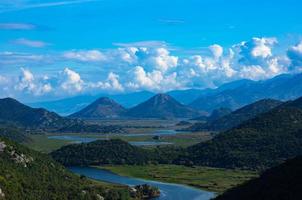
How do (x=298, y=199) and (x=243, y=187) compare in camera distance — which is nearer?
(x=298, y=199)

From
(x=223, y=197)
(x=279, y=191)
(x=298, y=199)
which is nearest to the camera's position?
(x=298, y=199)

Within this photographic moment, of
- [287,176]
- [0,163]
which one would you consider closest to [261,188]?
[287,176]

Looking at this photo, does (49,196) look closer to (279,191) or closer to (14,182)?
(14,182)

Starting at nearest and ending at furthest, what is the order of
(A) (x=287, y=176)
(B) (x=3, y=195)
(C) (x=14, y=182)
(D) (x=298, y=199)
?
1. (D) (x=298, y=199)
2. (A) (x=287, y=176)
3. (B) (x=3, y=195)
4. (C) (x=14, y=182)

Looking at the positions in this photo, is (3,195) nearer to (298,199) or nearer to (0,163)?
(0,163)

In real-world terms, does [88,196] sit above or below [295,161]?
below

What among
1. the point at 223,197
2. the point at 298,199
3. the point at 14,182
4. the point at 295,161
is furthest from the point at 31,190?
the point at 298,199
